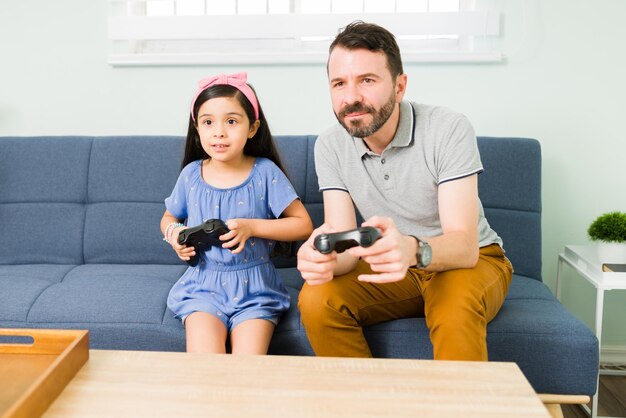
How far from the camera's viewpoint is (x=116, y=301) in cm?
172

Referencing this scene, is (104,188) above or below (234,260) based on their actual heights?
above

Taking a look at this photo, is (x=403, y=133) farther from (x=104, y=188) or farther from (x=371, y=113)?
(x=104, y=188)

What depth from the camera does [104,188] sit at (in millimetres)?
2213

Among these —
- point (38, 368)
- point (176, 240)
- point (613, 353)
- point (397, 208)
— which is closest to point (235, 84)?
point (176, 240)

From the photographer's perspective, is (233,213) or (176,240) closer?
(176,240)

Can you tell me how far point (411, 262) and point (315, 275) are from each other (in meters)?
0.20

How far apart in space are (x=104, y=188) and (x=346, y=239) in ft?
4.29

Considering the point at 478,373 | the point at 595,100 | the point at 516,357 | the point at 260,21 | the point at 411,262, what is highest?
the point at 260,21

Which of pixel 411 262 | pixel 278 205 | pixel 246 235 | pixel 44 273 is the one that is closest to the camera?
pixel 411 262

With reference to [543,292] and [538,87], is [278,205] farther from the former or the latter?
[538,87]

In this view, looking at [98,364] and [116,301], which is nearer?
[98,364]

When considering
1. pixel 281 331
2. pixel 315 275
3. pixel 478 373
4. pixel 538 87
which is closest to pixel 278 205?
pixel 281 331

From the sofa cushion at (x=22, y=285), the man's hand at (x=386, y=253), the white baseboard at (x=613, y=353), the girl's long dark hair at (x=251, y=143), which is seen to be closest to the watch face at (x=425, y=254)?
the man's hand at (x=386, y=253)

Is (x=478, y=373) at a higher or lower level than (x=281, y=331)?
higher
